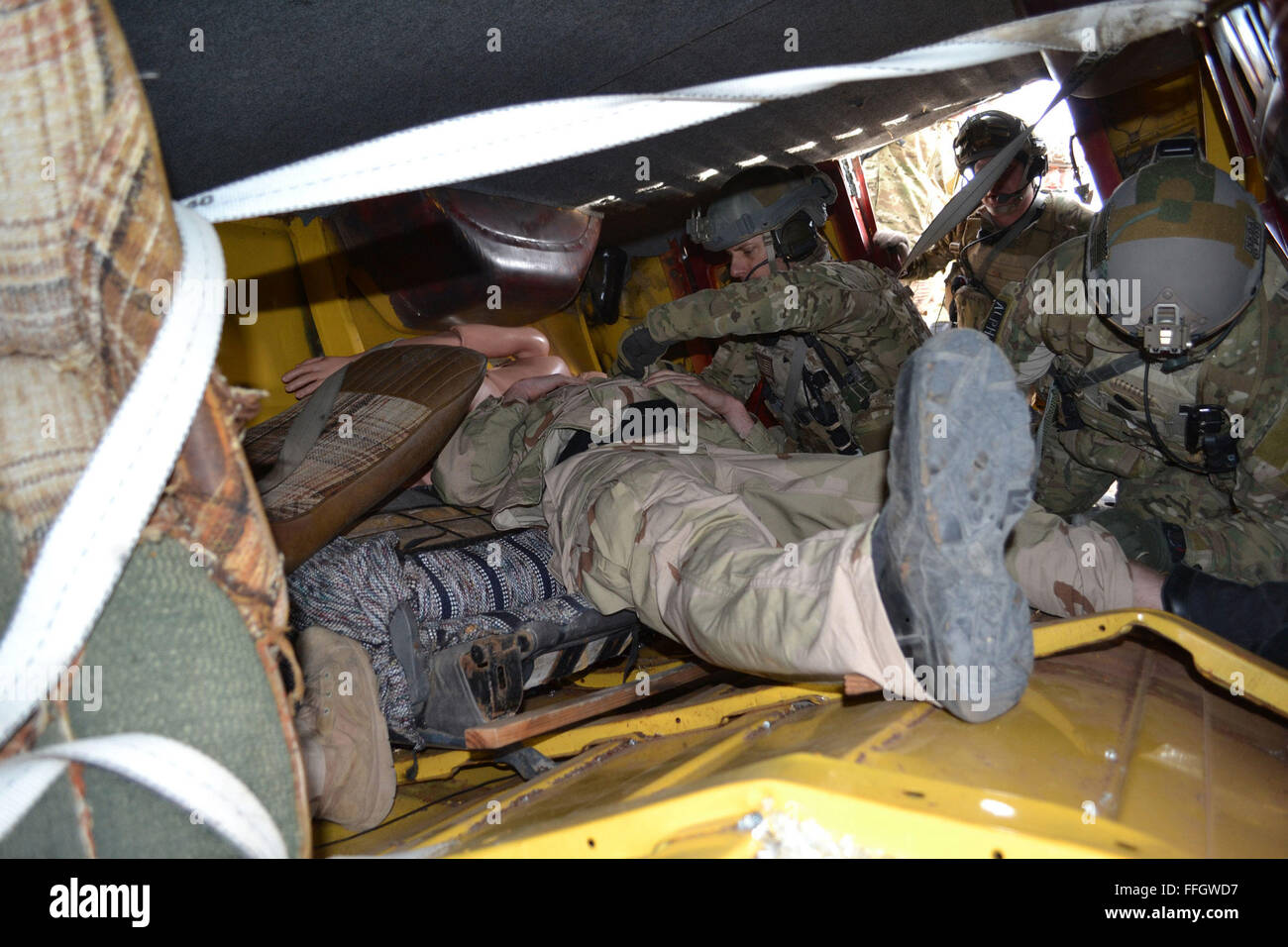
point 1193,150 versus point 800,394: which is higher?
point 1193,150

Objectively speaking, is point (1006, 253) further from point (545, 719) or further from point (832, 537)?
point (545, 719)

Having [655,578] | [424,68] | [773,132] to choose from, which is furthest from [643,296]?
[655,578]

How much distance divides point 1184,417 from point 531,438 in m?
1.83

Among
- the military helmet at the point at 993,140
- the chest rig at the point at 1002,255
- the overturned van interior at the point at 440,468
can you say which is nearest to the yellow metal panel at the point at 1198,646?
the overturned van interior at the point at 440,468

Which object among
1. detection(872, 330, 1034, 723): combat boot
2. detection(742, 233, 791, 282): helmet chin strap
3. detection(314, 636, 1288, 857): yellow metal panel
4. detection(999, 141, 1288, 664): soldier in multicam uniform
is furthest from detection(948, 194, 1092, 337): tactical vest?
detection(872, 330, 1034, 723): combat boot

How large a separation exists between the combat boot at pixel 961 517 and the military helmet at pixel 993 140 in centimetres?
330

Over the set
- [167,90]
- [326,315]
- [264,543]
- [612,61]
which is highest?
[612,61]

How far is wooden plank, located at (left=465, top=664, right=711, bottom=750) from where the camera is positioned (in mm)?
1493

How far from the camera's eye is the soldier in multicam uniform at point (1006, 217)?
12.6ft

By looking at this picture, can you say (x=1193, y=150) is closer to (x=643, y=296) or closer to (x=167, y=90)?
(x=643, y=296)

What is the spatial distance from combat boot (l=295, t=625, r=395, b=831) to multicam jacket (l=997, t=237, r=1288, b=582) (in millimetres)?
2061

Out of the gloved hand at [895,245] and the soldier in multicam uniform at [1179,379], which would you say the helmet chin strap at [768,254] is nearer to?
the soldier in multicam uniform at [1179,379]

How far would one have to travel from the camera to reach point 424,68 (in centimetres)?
215
